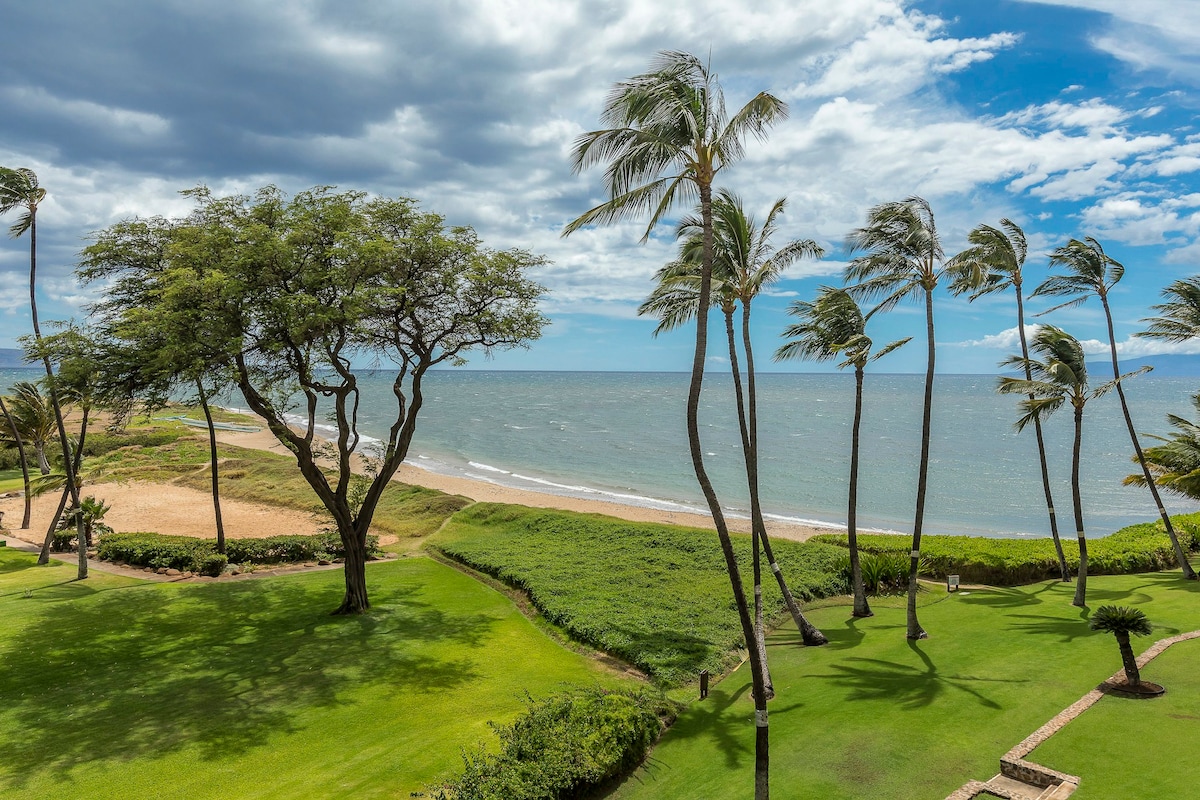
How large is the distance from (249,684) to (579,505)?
29.2 meters

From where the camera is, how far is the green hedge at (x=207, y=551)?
2241cm

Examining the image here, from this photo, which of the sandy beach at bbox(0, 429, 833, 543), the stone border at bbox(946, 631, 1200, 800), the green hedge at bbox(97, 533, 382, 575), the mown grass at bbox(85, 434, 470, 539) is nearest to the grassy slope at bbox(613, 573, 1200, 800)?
the stone border at bbox(946, 631, 1200, 800)

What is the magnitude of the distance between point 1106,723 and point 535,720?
29.4 feet

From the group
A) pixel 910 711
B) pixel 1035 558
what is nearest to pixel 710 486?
pixel 910 711

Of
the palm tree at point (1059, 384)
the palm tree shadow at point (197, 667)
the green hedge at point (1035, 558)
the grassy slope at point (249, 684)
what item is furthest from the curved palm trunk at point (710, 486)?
the green hedge at point (1035, 558)

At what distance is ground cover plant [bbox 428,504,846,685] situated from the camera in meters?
15.9

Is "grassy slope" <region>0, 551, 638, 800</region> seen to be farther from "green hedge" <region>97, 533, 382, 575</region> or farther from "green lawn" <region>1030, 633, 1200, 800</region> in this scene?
"green lawn" <region>1030, 633, 1200, 800</region>

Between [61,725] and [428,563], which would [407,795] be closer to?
[61,725]

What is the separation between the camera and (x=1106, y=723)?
9867 mm

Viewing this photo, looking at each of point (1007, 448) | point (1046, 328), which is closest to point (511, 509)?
point (1046, 328)

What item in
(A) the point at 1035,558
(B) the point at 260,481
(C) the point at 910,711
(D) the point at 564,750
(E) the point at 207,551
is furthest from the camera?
(B) the point at 260,481

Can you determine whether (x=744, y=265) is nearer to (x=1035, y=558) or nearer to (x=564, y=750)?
(x=564, y=750)

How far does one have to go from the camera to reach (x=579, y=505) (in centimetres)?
4194

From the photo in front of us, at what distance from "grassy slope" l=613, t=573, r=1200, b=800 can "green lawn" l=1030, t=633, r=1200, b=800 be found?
36 millimetres
